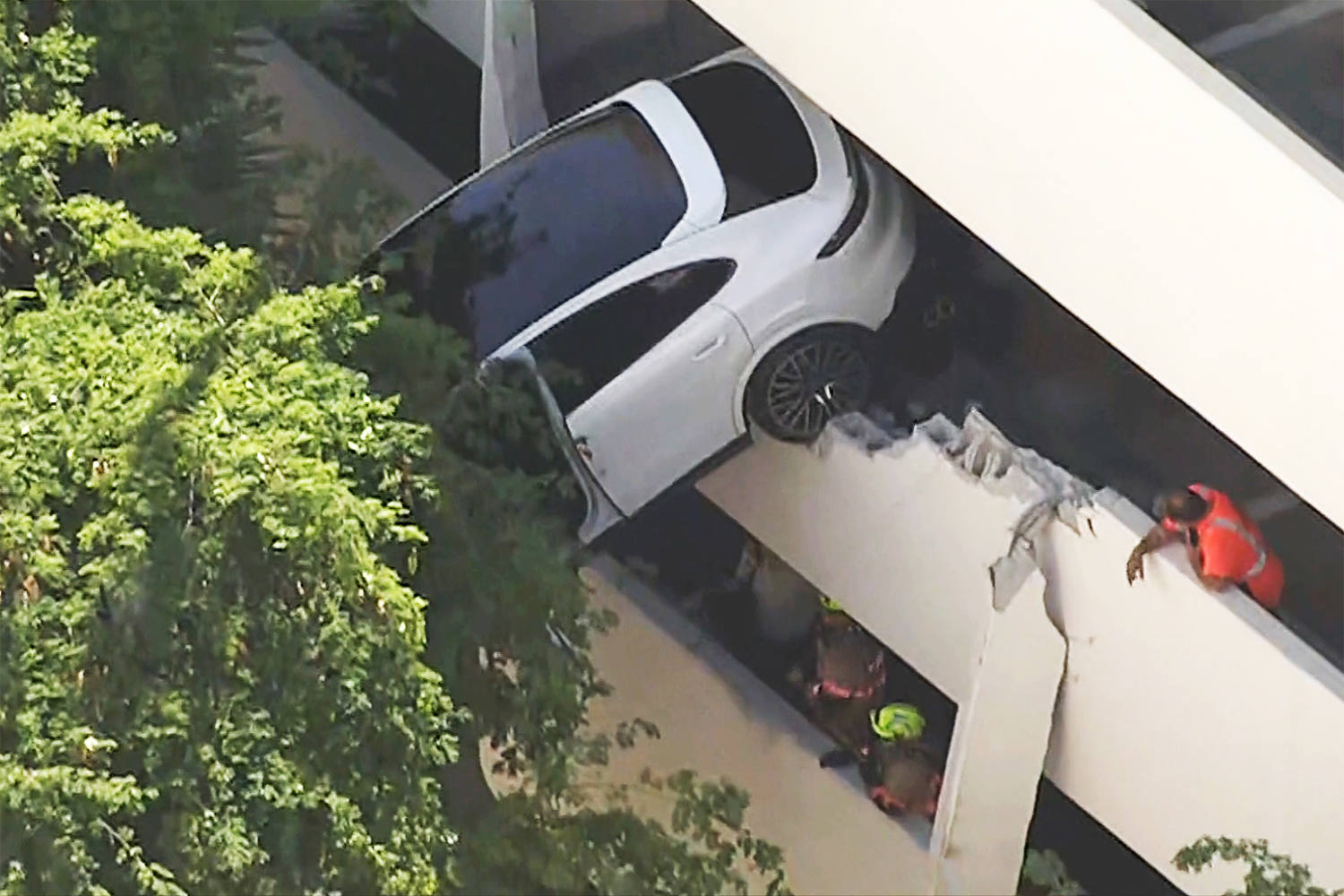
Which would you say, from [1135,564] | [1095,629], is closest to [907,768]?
[1095,629]

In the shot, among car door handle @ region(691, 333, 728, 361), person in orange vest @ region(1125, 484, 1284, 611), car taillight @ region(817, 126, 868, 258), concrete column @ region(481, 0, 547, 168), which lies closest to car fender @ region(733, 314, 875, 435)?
car door handle @ region(691, 333, 728, 361)

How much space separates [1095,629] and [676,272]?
1.80m

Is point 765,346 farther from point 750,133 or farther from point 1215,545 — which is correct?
point 1215,545

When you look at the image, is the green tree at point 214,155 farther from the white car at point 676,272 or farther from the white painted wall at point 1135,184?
the white painted wall at point 1135,184

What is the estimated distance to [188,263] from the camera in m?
4.33

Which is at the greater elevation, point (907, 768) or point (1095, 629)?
point (1095, 629)

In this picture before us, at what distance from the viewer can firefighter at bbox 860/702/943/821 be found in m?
5.91

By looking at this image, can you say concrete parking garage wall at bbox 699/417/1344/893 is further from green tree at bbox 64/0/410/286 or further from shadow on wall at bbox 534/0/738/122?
shadow on wall at bbox 534/0/738/122

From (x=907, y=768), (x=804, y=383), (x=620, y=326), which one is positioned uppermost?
(x=620, y=326)

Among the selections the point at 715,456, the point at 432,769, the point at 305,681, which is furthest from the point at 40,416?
the point at 715,456

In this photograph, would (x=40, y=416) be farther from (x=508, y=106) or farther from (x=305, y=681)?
(x=508, y=106)

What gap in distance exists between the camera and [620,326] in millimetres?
5570

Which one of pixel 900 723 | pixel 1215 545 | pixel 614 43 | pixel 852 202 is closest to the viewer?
pixel 1215 545

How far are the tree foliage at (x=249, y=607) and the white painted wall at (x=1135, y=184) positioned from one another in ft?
5.09
